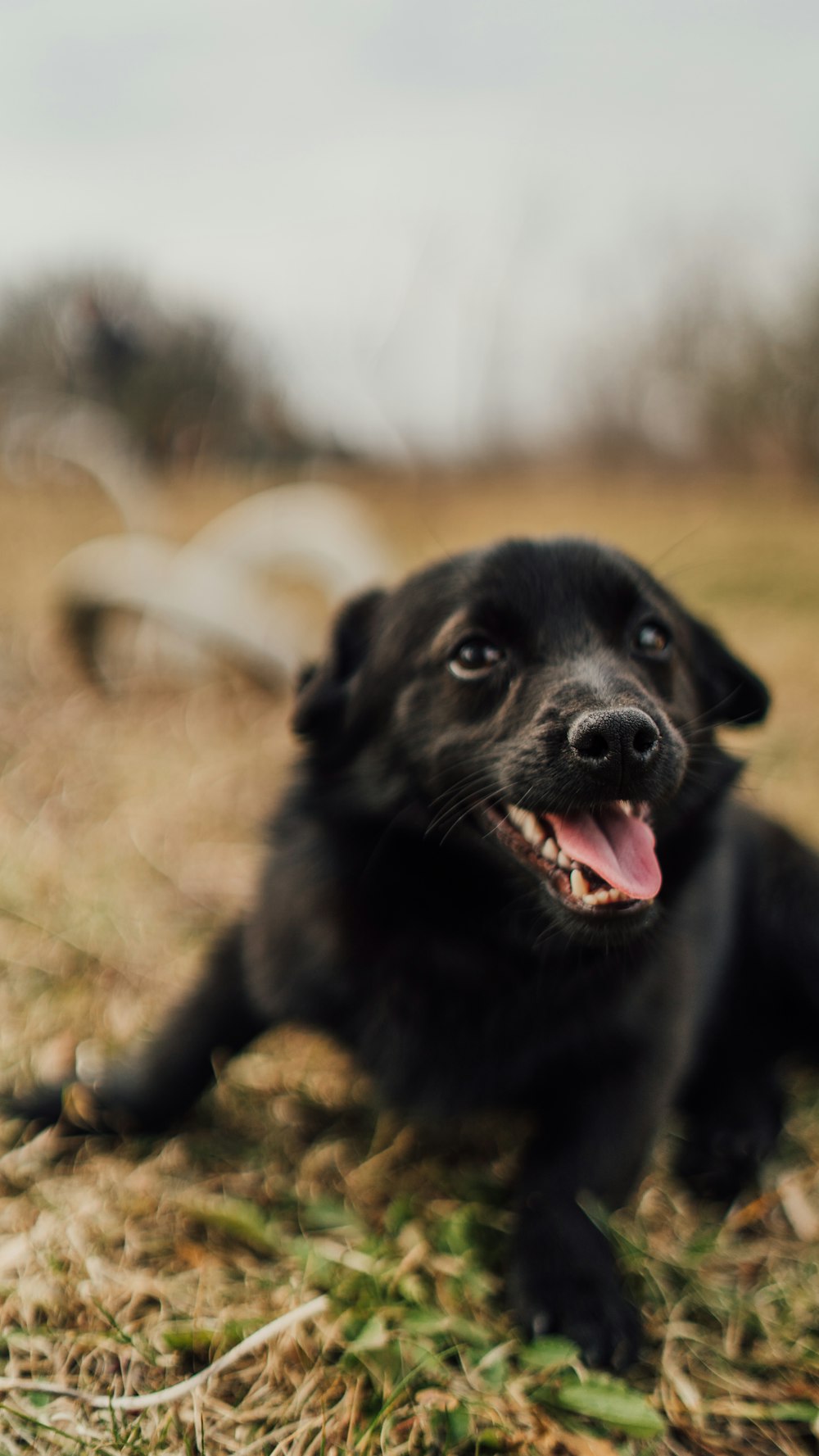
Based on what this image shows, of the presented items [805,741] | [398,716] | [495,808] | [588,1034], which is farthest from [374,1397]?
[805,741]

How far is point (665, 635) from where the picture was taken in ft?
6.25

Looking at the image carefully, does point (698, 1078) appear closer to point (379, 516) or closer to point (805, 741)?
point (805, 741)

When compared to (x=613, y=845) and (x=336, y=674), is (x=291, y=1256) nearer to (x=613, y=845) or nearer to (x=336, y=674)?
(x=613, y=845)

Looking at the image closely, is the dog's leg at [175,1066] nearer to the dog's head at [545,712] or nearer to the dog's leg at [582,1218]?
the dog's head at [545,712]

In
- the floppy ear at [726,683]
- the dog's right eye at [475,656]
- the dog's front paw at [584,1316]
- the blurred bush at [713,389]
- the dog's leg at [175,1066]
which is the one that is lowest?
the blurred bush at [713,389]

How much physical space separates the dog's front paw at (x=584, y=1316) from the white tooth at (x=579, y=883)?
70 centimetres

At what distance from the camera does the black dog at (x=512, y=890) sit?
1.65 m

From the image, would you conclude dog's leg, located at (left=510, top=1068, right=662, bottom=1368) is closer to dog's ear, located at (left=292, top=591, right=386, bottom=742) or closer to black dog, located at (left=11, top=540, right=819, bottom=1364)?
black dog, located at (left=11, top=540, right=819, bottom=1364)

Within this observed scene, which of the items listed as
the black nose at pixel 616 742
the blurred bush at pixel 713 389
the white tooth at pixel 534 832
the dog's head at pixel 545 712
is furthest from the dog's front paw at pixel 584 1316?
the blurred bush at pixel 713 389

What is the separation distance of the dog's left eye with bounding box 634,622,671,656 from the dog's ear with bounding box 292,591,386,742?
557 millimetres

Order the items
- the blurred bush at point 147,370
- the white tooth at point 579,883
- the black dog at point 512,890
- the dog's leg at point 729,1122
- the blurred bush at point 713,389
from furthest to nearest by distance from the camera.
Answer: the blurred bush at point 713,389, the blurred bush at point 147,370, the dog's leg at point 729,1122, the black dog at point 512,890, the white tooth at point 579,883

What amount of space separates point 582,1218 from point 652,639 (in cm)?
104

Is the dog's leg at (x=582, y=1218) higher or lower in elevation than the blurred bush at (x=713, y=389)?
higher

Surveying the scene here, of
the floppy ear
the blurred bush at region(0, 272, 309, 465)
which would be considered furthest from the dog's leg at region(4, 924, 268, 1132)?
the blurred bush at region(0, 272, 309, 465)
